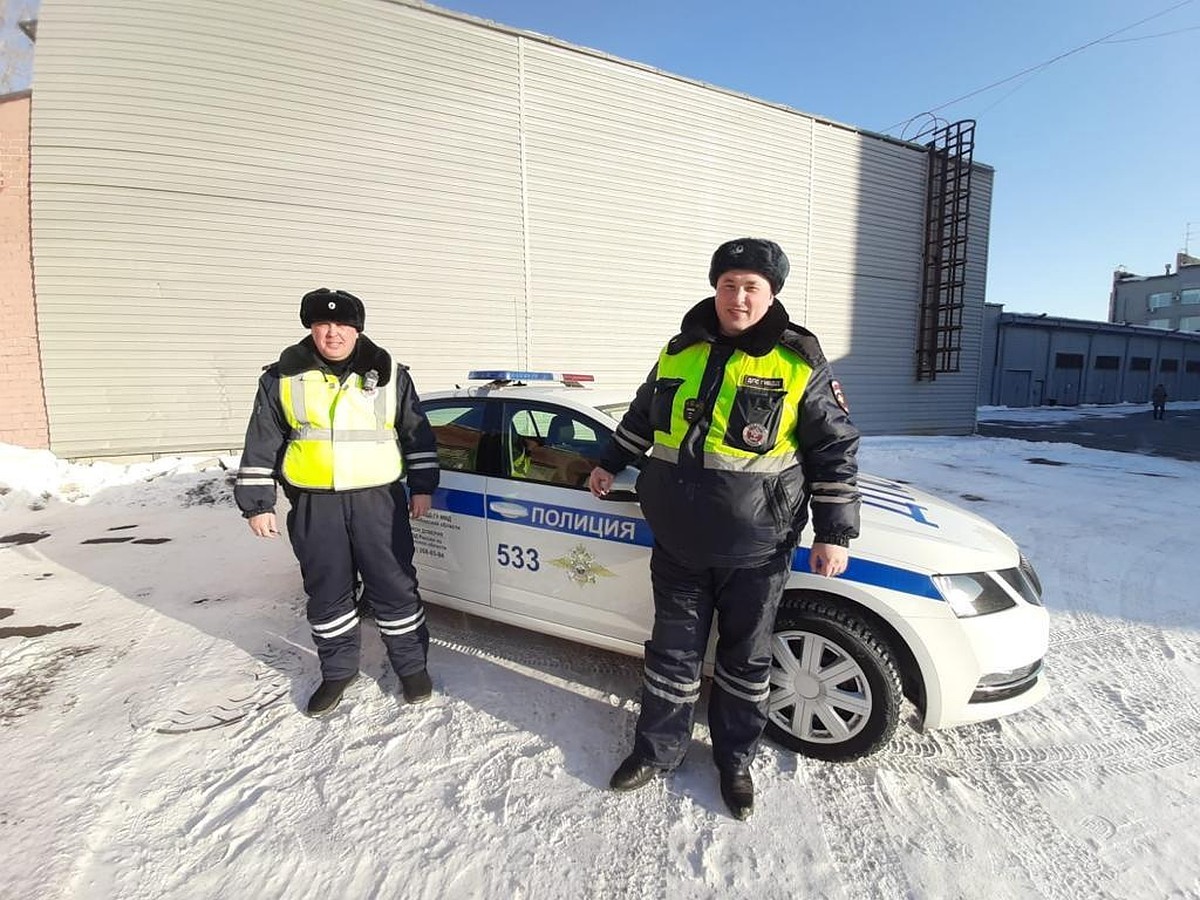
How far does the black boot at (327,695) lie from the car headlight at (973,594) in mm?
2557

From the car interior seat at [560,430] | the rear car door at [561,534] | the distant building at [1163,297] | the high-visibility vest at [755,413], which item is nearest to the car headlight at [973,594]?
the high-visibility vest at [755,413]

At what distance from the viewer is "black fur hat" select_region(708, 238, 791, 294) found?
1.77 m

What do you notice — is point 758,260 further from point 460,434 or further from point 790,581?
point 460,434

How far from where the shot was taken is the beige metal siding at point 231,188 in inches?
294

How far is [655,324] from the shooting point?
35.6ft

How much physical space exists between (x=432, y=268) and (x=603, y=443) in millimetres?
7647

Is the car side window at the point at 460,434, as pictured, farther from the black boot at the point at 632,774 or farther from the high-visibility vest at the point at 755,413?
the black boot at the point at 632,774

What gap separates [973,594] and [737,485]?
1.10 metres

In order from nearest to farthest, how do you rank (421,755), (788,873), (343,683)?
(788,873), (421,755), (343,683)

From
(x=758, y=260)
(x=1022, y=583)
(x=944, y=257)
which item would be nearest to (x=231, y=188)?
(x=758, y=260)

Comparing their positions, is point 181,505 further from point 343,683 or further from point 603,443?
point 603,443

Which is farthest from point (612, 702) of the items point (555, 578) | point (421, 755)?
point (421, 755)

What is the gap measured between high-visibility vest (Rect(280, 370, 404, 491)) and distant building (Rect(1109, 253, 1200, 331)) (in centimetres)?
5765

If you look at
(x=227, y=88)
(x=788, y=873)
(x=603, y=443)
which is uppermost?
(x=227, y=88)
